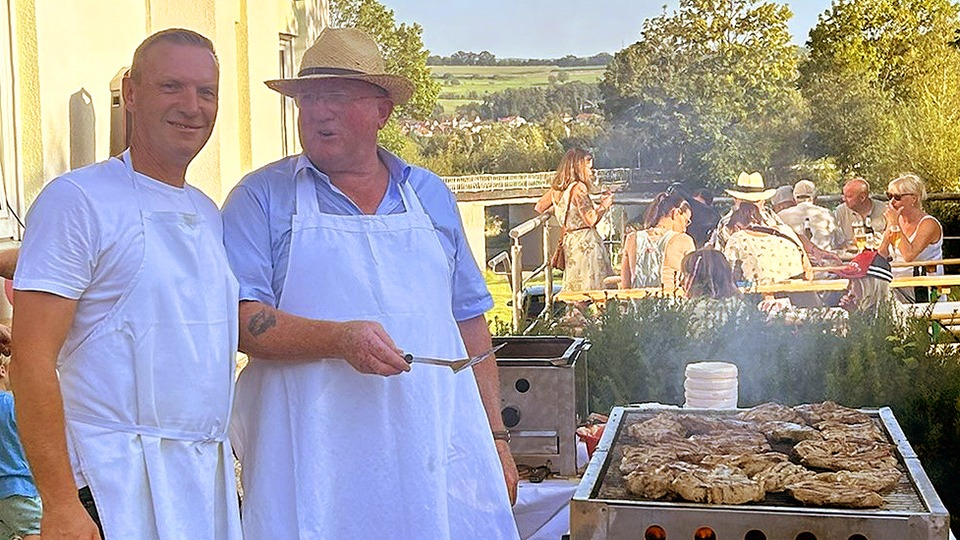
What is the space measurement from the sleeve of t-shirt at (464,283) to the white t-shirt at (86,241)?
2.42ft

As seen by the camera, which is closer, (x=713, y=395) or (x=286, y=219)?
(x=286, y=219)

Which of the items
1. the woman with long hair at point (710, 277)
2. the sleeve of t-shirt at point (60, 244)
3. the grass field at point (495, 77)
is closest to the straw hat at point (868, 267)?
the woman with long hair at point (710, 277)

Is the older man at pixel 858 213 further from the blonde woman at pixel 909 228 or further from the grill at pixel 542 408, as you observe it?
the grill at pixel 542 408

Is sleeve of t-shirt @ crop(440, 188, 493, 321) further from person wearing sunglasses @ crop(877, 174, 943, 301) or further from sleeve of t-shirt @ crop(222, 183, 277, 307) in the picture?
person wearing sunglasses @ crop(877, 174, 943, 301)

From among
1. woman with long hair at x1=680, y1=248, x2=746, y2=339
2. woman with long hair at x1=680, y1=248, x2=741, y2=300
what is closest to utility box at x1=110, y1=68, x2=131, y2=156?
woman with long hair at x1=680, y1=248, x2=746, y2=339

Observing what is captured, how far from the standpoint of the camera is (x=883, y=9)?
8.59 metres

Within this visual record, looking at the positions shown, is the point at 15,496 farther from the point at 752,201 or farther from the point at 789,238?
the point at 752,201

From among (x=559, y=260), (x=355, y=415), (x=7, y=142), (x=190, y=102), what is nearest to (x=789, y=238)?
(x=559, y=260)

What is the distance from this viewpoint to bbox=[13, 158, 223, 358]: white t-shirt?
1604mm

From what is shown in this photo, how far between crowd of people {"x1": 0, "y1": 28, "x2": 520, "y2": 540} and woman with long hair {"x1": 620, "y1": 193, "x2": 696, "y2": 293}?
457cm

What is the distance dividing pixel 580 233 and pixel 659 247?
0.69 m

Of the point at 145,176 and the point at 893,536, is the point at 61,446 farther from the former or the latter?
the point at 893,536

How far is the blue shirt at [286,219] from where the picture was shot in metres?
2.03

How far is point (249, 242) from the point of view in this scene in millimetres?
2033
